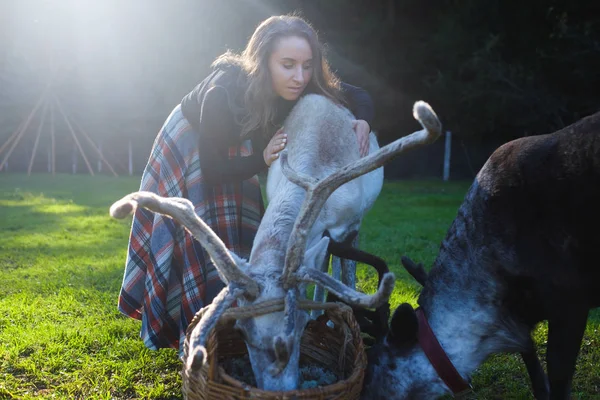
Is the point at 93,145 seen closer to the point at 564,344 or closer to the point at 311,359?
the point at 311,359

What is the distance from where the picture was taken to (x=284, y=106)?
400 cm

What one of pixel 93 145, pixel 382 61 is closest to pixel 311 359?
pixel 382 61

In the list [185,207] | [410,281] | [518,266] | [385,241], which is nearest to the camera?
[185,207]

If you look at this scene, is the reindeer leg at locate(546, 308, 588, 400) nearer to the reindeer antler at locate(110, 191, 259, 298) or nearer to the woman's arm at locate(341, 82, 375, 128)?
the reindeer antler at locate(110, 191, 259, 298)

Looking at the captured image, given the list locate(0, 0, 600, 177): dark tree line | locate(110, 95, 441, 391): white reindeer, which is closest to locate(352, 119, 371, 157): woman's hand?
locate(110, 95, 441, 391): white reindeer

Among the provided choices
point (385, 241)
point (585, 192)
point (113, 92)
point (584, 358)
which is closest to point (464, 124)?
point (385, 241)

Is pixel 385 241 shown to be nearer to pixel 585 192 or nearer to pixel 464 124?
pixel 585 192

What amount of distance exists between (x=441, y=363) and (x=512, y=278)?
0.56m

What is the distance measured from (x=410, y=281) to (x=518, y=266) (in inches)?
112

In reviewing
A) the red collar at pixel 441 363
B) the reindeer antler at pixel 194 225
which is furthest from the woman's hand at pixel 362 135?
the reindeer antler at pixel 194 225

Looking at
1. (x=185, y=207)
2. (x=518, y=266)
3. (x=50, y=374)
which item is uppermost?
(x=185, y=207)

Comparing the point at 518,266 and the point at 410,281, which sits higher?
the point at 518,266

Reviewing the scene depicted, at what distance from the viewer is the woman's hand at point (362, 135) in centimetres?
386

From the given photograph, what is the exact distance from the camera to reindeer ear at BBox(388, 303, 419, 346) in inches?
118
